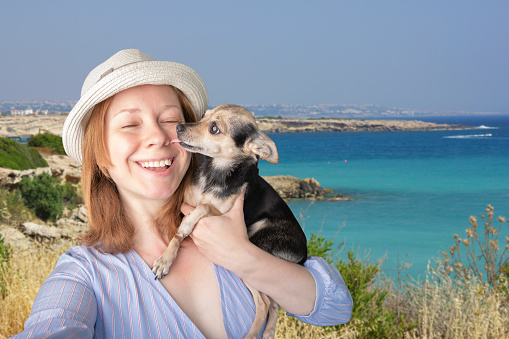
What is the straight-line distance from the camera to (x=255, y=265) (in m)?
2.09

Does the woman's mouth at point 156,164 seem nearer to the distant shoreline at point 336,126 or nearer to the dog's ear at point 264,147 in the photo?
the dog's ear at point 264,147

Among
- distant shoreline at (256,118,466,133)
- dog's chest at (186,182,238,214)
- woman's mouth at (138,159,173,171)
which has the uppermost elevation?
woman's mouth at (138,159,173,171)

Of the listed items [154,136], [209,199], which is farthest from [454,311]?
[154,136]

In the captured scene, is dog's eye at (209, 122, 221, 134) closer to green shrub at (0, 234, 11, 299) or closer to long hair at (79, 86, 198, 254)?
long hair at (79, 86, 198, 254)

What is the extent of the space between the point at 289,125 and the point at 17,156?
39.4m

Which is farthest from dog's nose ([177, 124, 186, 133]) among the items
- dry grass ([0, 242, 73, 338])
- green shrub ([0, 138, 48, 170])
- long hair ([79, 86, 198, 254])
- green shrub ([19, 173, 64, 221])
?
green shrub ([0, 138, 48, 170])

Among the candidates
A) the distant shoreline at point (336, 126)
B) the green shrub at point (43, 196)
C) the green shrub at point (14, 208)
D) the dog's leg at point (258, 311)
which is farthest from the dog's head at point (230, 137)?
the distant shoreline at point (336, 126)

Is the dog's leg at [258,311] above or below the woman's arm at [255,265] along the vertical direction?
below

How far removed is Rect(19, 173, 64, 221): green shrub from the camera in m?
11.1

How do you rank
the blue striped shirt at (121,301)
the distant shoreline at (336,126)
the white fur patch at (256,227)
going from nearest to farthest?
1. the blue striped shirt at (121,301)
2. the white fur patch at (256,227)
3. the distant shoreline at (336,126)

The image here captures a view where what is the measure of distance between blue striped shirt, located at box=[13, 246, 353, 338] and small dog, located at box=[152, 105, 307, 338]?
0.10 meters

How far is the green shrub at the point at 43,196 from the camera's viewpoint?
11.1m

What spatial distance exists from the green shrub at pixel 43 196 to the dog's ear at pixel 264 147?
10312mm

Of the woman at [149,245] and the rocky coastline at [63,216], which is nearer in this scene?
the woman at [149,245]
